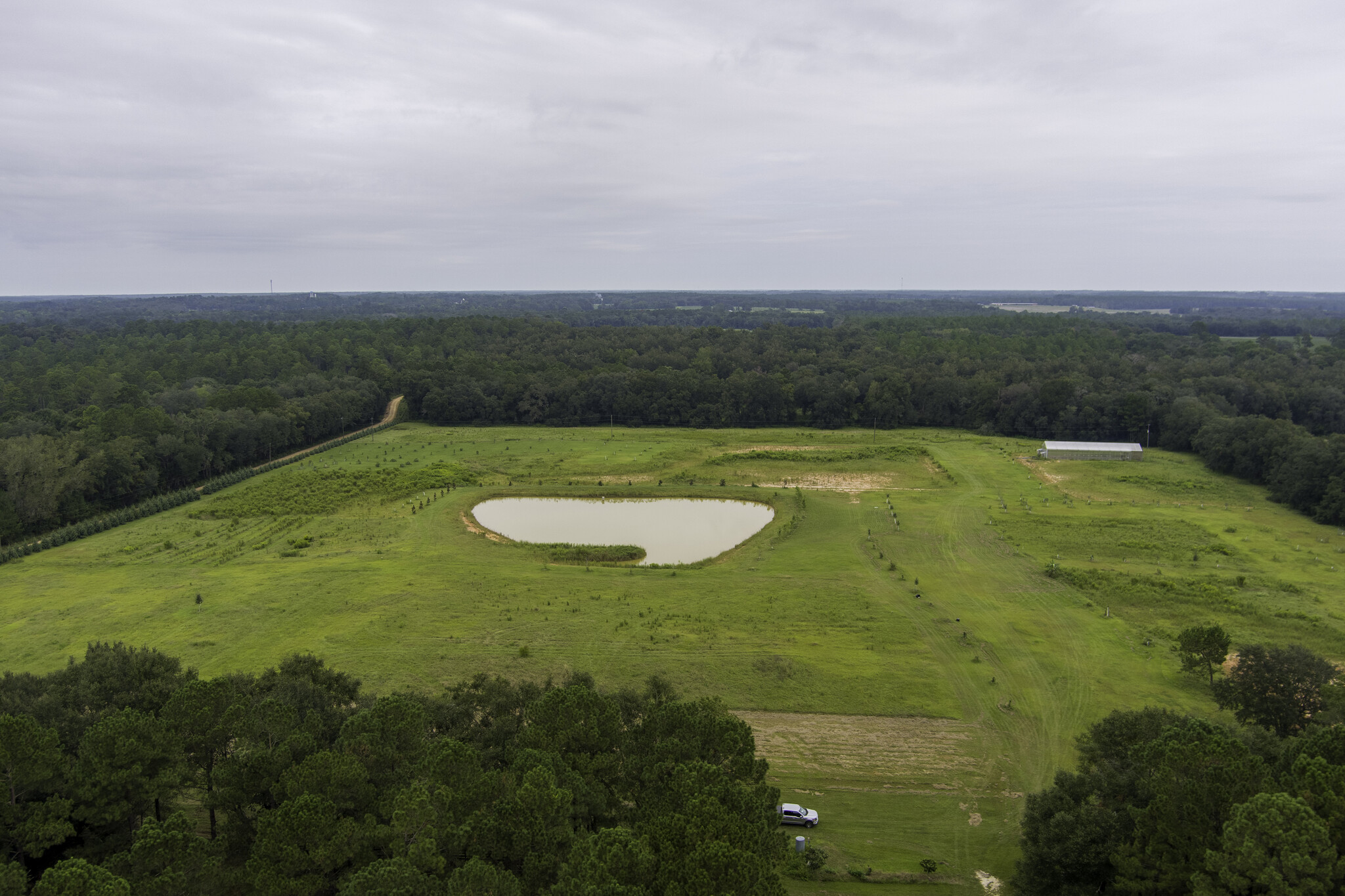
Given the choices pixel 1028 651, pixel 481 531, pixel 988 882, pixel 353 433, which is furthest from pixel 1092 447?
pixel 353 433

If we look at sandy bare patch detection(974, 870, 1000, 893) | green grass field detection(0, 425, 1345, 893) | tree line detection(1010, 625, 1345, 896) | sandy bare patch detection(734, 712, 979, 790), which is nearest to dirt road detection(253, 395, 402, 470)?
green grass field detection(0, 425, 1345, 893)

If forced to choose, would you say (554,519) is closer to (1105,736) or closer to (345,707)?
(345,707)

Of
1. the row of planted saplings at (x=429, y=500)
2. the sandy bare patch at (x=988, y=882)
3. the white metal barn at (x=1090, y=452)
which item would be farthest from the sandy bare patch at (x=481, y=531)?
the white metal barn at (x=1090, y=452)

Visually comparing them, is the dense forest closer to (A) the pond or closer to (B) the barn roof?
(B) the barn roof

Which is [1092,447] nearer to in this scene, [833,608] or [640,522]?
[640,522]

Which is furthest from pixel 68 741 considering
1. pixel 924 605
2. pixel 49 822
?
pixel 924 605

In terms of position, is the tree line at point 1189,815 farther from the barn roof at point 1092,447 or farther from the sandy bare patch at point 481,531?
the barn roof at point 1092,447
